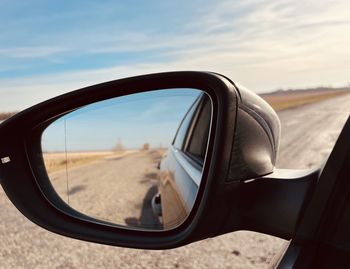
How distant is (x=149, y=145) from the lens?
2400 mm

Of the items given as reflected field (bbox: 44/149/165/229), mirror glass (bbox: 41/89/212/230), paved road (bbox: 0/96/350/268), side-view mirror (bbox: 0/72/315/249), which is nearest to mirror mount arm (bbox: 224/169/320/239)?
side-view mirror (bbox: 0/72/315/249)

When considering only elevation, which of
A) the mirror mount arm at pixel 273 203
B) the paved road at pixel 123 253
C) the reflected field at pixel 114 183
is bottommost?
the paved road at pixel 123 253

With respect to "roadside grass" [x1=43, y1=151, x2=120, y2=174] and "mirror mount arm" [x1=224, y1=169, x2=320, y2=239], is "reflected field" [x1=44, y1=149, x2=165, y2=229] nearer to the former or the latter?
"roadside grass" [x1=43, y1=151, x2=120, y2=174]

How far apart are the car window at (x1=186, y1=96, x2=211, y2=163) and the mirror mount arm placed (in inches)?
13.7

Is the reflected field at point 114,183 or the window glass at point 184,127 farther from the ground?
the window glass at point 184,127

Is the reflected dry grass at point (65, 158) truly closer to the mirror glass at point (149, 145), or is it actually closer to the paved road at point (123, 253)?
the mirror glass at point (149, 145)

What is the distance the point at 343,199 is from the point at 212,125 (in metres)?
0.41

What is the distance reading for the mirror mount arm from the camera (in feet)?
4.41

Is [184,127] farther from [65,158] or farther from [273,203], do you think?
[273,203]

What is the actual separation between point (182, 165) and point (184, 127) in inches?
13.7

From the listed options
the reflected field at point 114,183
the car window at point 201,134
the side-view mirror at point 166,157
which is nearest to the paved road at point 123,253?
the reflected field at point 114,183

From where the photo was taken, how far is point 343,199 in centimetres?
128

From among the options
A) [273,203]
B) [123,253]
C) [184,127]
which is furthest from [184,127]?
[123,253]

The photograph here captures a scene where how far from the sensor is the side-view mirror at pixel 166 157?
1.39m
